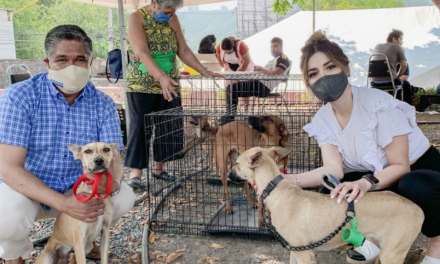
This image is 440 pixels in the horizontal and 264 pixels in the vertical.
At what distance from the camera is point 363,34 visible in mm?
15555

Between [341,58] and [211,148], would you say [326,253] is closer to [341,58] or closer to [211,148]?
[341,58]

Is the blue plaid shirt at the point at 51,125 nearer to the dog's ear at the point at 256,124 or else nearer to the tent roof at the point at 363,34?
the dog's ear at the point at 256,124

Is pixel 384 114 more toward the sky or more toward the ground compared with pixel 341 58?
more toward the ground

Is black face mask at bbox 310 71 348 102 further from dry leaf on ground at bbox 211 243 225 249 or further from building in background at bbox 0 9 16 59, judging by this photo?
building in background at bbox 0 9 16 59

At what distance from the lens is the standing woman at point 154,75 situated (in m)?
4.40

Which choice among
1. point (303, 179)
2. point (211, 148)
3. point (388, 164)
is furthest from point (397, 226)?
point (211, 148)

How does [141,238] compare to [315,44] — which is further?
[141,238]

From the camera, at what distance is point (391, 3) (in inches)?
1021

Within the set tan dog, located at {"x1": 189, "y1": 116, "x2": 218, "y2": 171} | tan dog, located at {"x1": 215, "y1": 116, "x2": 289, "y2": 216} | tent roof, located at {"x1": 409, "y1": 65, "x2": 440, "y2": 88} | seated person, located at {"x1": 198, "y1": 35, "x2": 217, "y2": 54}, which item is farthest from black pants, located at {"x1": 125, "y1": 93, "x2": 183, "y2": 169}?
tent roof, located at {"x1": 409, "y1": 65, "x2": 440, "y2": 88}

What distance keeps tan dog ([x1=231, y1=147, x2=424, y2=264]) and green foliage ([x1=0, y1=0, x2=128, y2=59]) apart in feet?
85.7

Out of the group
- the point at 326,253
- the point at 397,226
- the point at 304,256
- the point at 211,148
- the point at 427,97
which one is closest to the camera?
the point at 397,226

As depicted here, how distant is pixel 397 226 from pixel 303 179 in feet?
2.40

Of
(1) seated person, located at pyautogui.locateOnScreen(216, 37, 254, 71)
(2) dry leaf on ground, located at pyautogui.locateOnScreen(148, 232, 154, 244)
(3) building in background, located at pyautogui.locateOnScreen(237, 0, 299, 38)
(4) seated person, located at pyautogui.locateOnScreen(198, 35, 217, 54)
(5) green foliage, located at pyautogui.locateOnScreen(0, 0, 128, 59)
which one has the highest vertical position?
(5) green foliage, located at pyautogui.locateOnScreen(0, 0, 128, 59)

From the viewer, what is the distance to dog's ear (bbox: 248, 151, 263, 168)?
2753mm
